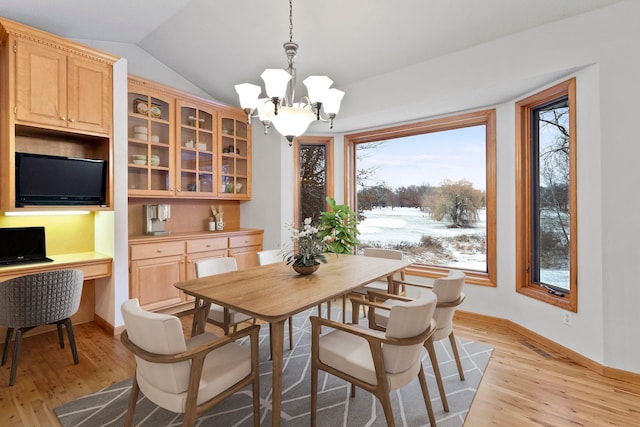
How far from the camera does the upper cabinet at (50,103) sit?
251 cm

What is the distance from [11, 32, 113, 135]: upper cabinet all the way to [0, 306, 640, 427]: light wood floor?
1.97 m

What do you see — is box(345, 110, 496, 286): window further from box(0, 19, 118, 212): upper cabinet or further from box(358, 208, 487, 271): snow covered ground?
box(0, 19, 118, 212): upper cabinet

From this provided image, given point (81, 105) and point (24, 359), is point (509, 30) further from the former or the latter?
point (24, 359)

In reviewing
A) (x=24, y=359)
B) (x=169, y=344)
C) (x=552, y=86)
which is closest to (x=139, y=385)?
(x=169, y=344)

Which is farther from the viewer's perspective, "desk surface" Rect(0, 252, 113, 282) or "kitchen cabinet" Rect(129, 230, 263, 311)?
"kitchen cabinet" Rect(129, 230, 263, 311)

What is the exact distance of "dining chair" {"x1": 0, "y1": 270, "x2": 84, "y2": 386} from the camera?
2158mm

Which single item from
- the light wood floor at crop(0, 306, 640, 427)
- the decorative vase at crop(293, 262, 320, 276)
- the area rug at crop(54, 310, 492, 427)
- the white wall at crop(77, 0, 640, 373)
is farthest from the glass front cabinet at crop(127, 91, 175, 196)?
the decorative vase at crop(293, 262, 320, 276)

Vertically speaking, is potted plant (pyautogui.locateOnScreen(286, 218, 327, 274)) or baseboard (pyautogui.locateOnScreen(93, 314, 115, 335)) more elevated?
potted plant (pyautogui.locateOnScreen(286, 218, 327, 274))

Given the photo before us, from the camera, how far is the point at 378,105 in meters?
3.55

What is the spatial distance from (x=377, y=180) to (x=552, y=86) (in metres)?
2.18

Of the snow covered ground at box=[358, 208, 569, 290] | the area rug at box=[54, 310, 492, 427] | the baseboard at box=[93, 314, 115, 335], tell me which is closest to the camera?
the area rug at box=[54, 310, 492, 427]

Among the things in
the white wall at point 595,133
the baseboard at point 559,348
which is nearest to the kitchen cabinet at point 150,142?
the white wall at point 595,133

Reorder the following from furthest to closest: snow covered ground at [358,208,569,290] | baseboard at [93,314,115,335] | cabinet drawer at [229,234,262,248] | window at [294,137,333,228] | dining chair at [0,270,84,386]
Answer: window at [294,137,333,228] → cabinet drawer at [229,234,262,248] → snow covered ground at [358,208,569,290] → baseboard at [93,314,115,335] → dining chair at [0,270,84,386]

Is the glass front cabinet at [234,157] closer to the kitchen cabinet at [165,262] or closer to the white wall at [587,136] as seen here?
the kitchen cabinet at [165,262]
